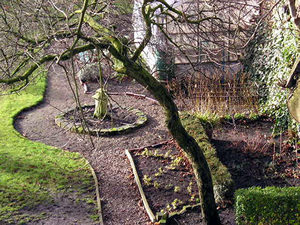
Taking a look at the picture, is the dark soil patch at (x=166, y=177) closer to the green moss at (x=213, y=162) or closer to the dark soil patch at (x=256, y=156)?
the green moss at (x=213, y=162)

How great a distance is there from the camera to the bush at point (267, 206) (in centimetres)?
562

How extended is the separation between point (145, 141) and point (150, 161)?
126cm

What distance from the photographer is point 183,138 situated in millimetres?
5488

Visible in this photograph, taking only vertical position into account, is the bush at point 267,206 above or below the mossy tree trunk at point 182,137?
below

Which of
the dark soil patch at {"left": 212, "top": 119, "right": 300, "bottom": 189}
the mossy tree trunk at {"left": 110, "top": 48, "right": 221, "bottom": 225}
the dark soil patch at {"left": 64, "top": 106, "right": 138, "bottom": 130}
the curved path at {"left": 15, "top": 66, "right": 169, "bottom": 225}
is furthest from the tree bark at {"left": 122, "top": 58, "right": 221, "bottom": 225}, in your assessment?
the dark soil patch at {"left": 64, "top": 106, "right": 138, "bottom": 130}

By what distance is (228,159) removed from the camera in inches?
329

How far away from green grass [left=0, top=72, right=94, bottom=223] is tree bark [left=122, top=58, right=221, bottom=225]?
2123 mm

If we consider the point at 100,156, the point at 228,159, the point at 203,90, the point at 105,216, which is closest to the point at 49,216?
the point at 105,216

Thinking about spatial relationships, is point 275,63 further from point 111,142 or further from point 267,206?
point 267,206

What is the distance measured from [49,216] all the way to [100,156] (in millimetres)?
2592

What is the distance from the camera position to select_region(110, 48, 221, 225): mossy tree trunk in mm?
5086

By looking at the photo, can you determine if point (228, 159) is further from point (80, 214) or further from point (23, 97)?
point (23, 97)

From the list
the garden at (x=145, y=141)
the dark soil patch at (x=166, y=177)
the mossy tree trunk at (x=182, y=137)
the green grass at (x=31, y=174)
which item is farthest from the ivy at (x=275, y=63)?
the green grass at (x=31, y=174)

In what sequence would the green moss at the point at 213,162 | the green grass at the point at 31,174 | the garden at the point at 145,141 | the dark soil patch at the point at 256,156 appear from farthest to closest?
the dark soil patch at the point at 256,156 < the green grass at the point at 31,174 < the green moss at the point at 213,162 < the garden at the point at 145,141
